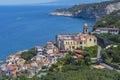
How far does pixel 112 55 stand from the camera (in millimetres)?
16969

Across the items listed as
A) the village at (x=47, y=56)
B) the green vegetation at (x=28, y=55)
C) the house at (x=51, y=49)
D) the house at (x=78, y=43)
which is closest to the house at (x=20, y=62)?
the village at (x=47, y=56)

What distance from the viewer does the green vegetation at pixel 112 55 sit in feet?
54.4

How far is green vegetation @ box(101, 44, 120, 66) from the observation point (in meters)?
16.6

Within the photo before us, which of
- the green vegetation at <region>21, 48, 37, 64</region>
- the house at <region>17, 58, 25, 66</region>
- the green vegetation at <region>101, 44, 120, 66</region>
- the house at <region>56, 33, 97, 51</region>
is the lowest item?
the house at <region>17, 58, 25, 66</region>

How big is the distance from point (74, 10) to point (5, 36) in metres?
32.7

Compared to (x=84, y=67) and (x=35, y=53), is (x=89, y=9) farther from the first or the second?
(x=84, y=67)


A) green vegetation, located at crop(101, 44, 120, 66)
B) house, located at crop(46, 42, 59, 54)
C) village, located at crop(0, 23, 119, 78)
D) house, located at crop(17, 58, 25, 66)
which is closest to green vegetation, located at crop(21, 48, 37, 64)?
village, located at crop(0, 23, 119, 78)

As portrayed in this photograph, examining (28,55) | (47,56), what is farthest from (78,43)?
(28,55)

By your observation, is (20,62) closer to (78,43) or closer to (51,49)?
(51,49)

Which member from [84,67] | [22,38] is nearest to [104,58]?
[84,67]

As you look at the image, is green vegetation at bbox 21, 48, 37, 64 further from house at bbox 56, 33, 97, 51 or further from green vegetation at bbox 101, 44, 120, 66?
green vegetation at bbox 101, 44, 120, 66

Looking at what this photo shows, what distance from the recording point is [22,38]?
35062 millimetres

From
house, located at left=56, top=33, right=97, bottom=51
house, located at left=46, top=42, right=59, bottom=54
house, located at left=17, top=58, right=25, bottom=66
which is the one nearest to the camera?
house, located at left=17, top=58, right=25, bottom=66

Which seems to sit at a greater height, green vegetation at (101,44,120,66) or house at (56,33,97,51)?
house at (56,33,97,51)
